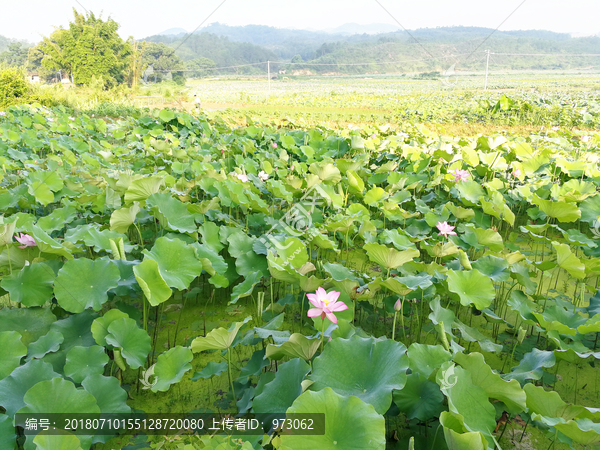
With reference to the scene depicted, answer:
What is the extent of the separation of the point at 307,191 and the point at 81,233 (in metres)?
1.57

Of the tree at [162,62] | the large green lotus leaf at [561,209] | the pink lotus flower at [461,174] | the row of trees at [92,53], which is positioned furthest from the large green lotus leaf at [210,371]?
the tree at [162,62]

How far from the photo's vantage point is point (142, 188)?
2086 millimetres

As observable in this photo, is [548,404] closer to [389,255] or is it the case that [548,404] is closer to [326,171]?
[389,255]

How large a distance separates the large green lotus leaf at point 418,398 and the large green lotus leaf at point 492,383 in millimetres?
109

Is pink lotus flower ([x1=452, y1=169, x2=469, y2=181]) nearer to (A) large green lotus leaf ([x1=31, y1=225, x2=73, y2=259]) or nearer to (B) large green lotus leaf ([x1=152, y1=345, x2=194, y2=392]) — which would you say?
(B) large green lotus leaf ([x1=152, y1=345, x2=194, y2=392])

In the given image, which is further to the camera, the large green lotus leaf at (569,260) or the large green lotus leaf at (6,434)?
the large green lotus leaf at (569,260)

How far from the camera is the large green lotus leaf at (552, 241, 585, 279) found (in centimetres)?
171

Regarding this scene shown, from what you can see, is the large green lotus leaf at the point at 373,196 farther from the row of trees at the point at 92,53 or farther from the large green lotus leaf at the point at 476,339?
the row of trees at the point at 92,53

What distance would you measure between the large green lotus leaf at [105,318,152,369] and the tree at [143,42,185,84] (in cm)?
3157

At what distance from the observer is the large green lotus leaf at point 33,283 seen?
146 cm

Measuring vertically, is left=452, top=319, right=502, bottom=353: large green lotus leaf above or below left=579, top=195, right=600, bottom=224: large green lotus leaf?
below

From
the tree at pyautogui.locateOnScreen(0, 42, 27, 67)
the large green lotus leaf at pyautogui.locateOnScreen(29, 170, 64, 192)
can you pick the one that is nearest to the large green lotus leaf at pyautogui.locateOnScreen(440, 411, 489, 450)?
the large green lotus leaf at pyautogui.locateOnScreen(29, 170, 64, 192)

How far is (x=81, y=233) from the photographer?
6.15 feet

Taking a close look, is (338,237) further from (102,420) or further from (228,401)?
(102,420)
